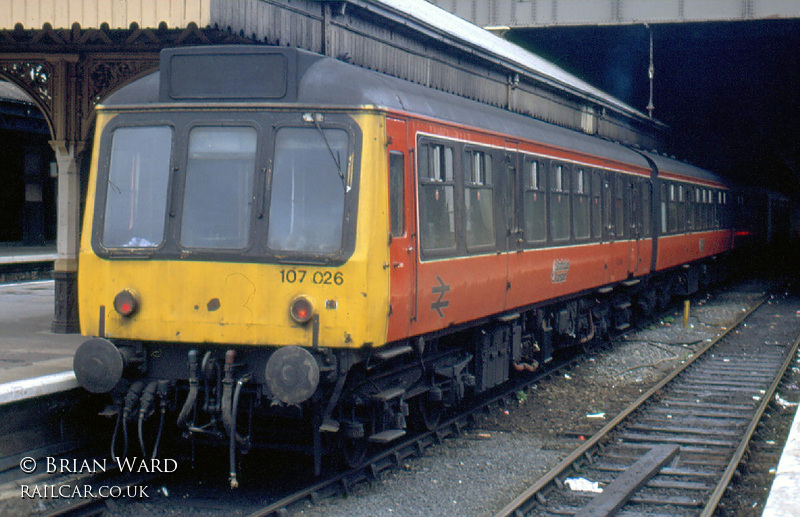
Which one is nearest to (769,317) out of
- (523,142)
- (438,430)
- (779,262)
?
(523,142)

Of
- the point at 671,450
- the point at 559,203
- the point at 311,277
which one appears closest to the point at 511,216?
the point at 559,203

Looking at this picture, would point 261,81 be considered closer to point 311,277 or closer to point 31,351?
point 311,277

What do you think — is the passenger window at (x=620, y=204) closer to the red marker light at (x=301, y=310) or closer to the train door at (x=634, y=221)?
the train door at (x=634, y=221)

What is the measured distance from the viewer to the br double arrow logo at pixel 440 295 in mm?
7297

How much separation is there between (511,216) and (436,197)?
1.93m

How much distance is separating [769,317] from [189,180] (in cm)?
1469

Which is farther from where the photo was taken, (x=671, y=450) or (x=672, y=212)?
(x=672, y=212)

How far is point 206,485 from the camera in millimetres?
7008

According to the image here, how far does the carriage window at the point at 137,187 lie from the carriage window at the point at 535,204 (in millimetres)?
4179

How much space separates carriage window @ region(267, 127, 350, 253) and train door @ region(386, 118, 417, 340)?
0.41 m

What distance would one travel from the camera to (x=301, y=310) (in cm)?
624

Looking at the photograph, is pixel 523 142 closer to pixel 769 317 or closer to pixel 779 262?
pixel 769 317

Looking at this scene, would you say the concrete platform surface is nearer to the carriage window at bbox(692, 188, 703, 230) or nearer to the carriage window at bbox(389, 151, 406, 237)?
the carriage window at bbox(389, 151, 406, 237)

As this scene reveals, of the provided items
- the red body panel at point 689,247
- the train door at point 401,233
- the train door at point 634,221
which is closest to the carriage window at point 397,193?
the train door at point 401,233
